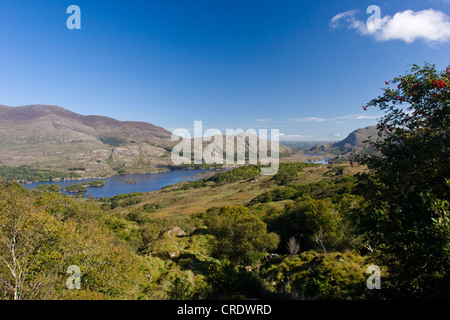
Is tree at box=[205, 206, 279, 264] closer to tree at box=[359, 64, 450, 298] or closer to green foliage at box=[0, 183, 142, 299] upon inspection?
green foliage at box=[0, 183, 142, 299]

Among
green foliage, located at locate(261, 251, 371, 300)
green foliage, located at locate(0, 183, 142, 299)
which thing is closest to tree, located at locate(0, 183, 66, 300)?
green foliage, located at locate(0, 183, 142, 299)

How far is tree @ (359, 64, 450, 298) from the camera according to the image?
6129 millimetres

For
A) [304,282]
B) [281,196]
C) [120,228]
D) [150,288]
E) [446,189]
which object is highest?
[446,189]

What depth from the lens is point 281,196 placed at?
366 ft

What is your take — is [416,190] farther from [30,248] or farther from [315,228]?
[315,228]

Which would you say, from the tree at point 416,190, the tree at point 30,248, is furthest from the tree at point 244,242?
the tree at point 416,190

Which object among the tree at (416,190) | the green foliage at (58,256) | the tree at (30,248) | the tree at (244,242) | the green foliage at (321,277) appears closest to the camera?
the tree at (416,190)

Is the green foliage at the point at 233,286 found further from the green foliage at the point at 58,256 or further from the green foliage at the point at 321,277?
the green foliage at the point at 58,256

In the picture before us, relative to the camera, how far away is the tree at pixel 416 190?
6.13 metres

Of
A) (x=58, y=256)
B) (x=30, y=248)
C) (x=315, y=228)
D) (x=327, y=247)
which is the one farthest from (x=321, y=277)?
(x=30, y=248)

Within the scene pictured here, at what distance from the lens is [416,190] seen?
24.1 ft
